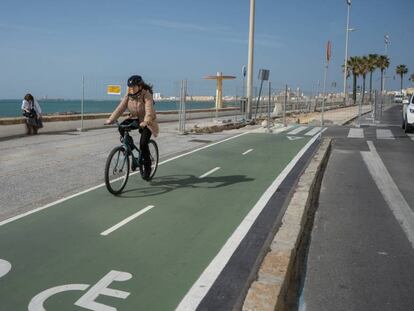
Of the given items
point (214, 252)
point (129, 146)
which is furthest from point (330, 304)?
point (129, 146)

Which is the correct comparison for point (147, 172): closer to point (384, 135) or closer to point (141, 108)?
point (141, 108)

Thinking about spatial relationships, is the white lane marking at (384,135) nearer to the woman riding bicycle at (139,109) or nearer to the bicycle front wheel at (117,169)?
the woman riding bicycle at (139,109)

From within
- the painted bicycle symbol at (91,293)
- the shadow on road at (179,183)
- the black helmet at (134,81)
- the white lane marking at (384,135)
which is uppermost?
the black helmet at (134,81)

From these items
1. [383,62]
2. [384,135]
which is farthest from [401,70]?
[384,135]

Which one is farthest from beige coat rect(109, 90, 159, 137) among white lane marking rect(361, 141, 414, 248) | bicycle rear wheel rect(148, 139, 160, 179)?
white lane marking rect(361, 141, 414, 248)

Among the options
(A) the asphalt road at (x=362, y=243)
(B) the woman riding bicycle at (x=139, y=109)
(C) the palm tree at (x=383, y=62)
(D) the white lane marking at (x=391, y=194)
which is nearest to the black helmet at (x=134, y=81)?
(B) the woman riding bicycle at (x=139, y=109)

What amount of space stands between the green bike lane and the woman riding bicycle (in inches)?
39.4

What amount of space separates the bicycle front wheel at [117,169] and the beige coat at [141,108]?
22.2 inches

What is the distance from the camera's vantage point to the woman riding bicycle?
7.14 meters

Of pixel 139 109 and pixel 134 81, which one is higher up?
pixel 134 81

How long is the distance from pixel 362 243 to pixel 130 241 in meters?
2.59

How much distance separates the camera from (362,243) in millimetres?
5121

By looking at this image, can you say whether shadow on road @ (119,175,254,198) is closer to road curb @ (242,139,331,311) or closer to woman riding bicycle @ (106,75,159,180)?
woman riding bicycle @ (106,75,159,180)

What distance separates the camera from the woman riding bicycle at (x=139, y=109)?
7145mm
